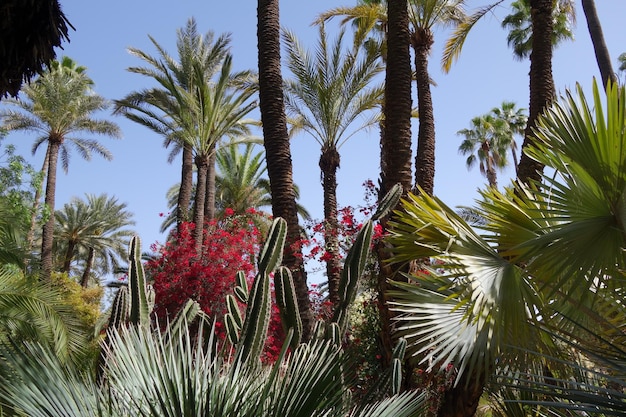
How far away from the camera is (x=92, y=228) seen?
105 feet

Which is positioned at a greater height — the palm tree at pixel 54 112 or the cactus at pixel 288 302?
the palm tree at pixel 54 112

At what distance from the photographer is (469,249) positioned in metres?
4.82

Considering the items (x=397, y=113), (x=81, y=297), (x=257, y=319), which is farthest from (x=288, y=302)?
(x=81, y=297)

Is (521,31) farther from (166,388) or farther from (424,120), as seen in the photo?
(166,388)

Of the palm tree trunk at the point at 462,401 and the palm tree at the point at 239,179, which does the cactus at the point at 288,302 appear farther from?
the palm tree at the point at 239,179

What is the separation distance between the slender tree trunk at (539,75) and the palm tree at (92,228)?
26.2 meters

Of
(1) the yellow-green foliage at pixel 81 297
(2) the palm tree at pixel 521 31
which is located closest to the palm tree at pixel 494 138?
(2) the palm tree at pixel 521 31

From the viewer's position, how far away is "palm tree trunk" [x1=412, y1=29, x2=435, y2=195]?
34.4ft

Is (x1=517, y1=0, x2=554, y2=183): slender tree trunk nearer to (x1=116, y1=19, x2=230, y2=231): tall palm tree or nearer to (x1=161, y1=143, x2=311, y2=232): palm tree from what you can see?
(x1=116, y1=19, x2=230, y2=231): tall palm tree

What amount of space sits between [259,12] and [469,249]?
5.56 meters

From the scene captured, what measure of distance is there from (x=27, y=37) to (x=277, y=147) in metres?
3.94

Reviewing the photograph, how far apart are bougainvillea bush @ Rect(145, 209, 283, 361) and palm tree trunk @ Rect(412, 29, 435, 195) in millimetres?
4641

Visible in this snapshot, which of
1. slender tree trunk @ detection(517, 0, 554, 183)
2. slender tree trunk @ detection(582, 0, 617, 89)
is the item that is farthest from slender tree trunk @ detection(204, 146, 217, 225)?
slender tree trunk @ detection(517, 0, 554, 183)

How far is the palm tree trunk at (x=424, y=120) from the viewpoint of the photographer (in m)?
10.5
